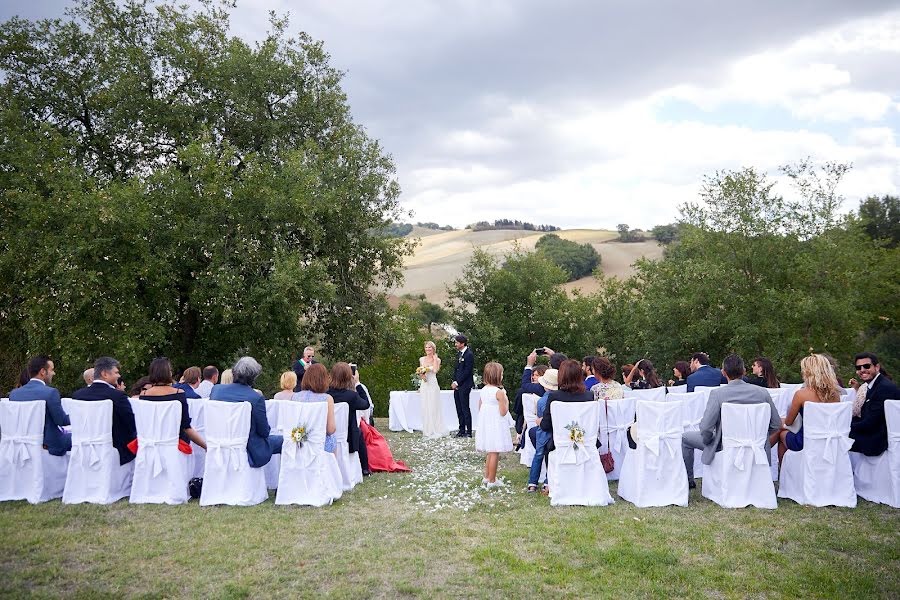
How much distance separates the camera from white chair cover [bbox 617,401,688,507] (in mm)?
7234

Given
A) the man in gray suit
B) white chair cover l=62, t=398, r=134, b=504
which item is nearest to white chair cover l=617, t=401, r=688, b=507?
the man in gray suit

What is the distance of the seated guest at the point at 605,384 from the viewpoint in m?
8.33

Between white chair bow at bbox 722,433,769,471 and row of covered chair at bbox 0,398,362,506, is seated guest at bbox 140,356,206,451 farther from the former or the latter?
white chair bow at bbox 722,433,769,471

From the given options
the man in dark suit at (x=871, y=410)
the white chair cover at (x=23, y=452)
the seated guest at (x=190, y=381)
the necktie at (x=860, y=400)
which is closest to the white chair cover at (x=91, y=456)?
the white chair cover at (x=23, y=452)

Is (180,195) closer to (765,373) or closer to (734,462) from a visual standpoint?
(765,373)

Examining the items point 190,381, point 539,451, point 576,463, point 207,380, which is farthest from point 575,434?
point 207,380

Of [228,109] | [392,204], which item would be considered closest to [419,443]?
[392,204]

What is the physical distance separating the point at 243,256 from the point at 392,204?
5.02 metres

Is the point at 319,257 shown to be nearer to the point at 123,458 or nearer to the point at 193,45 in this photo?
the point at 193,45

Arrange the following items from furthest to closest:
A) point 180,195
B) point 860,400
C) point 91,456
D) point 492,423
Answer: point 180,195
point 492,423
point 860,400
point 91,456

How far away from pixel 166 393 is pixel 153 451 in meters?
0.62

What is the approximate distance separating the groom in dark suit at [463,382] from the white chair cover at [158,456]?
21.6 feet

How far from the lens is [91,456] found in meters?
7.21

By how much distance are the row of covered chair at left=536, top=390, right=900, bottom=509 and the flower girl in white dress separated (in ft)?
2.88
